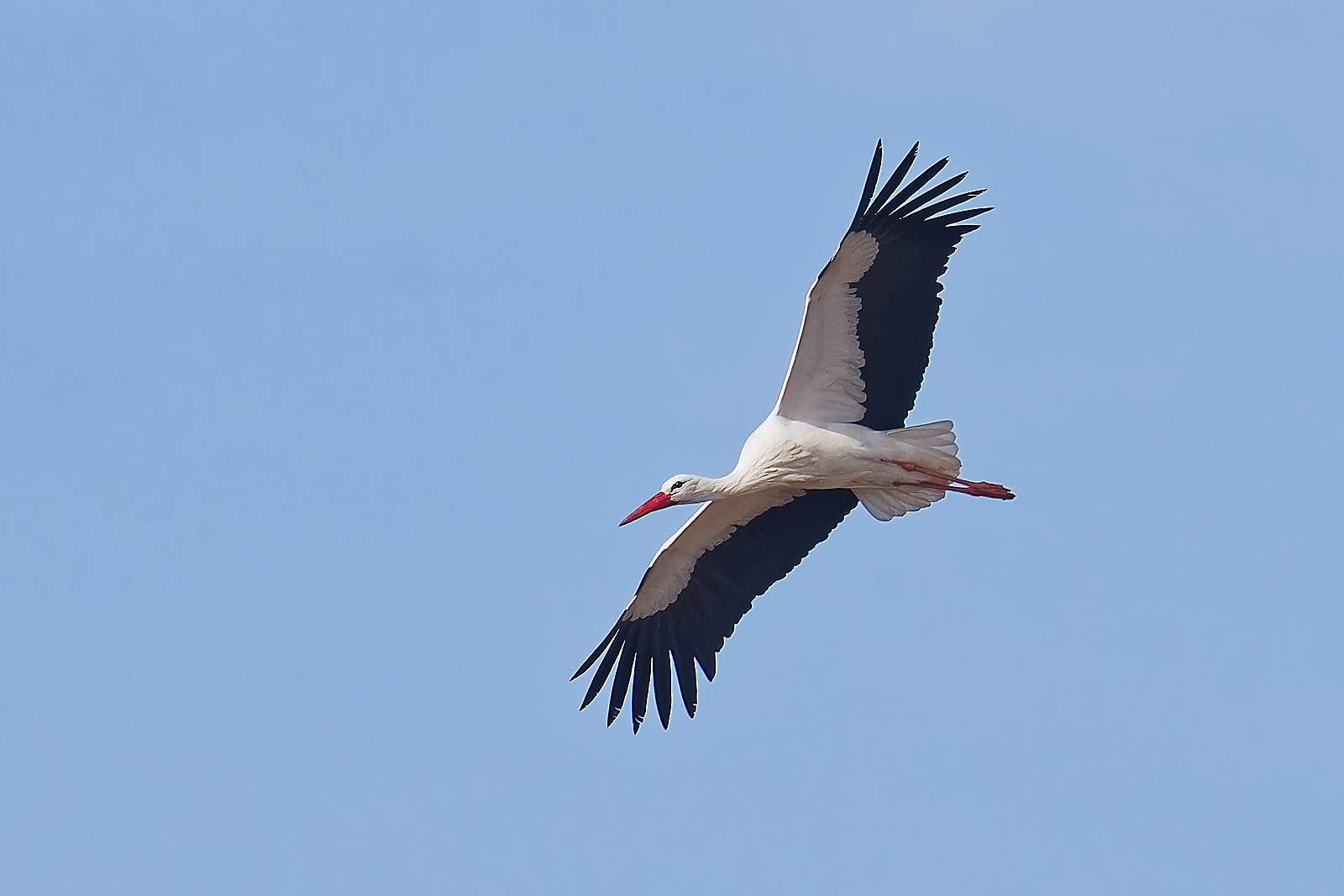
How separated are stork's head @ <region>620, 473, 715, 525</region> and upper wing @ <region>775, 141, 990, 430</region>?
79 centimetres

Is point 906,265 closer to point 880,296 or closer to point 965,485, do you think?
point 880,296

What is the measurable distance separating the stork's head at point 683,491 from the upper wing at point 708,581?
29cm

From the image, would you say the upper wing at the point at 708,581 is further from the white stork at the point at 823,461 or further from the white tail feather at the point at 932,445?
the white tail feather at the point at 932,445

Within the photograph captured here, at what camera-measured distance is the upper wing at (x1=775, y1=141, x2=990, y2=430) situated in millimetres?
14414

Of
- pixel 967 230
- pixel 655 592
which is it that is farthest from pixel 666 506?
pixel 967 230

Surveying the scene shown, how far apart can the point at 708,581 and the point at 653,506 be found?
0.70 meters

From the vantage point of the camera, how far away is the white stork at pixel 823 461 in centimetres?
1449

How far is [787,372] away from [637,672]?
245 centimetres

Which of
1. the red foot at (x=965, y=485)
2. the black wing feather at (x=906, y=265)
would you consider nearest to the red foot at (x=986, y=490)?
the red foot at (x=965, y=485)

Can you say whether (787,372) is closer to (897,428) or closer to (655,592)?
(897,428)

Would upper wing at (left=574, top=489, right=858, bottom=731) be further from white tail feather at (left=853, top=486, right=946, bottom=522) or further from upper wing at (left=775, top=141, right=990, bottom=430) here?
upper wing at (left=775, top=141, right=990, bottom=430)

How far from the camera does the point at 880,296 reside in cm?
1452

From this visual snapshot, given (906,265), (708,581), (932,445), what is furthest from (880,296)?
(708,581)

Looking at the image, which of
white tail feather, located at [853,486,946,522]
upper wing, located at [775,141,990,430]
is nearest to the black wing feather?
upper wing, located at [775,141,990,430]
